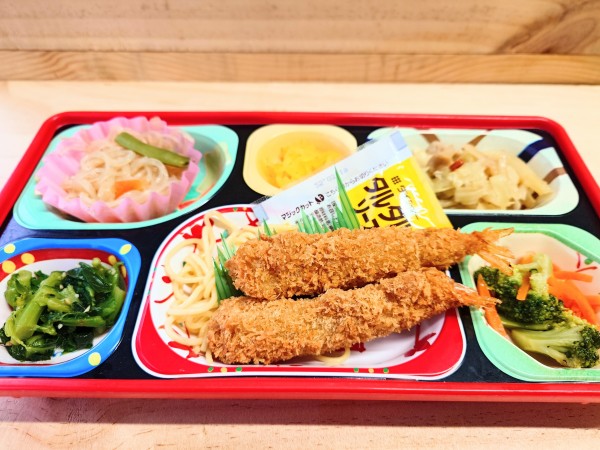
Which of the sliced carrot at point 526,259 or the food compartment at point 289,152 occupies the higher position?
the food compartment at point 289,152

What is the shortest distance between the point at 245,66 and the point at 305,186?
131 cm

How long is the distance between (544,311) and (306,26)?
6.63ft

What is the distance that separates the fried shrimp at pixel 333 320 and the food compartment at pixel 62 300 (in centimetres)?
40

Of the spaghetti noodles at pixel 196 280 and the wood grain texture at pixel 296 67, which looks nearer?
the spaghetti noodles at pixel 196 280

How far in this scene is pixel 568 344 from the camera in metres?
1.48

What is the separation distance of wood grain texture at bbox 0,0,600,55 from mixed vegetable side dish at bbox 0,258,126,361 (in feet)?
5.32

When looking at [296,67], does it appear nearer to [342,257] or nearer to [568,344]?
[342,257]

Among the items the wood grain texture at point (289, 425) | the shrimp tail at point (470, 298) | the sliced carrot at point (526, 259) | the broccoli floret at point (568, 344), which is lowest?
the wood grain texture at point (289, 425)

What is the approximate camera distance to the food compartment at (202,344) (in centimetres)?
139

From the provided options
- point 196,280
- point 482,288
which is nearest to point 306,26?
point 196,280

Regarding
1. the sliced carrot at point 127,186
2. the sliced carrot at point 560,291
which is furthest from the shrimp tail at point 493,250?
the sliced carrot at point 127,186

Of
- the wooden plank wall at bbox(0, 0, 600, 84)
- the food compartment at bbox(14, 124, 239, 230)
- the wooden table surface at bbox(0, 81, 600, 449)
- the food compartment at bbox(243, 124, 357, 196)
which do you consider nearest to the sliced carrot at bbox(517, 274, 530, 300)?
the wooden table surface at bbox(0, 81, 600, 449)

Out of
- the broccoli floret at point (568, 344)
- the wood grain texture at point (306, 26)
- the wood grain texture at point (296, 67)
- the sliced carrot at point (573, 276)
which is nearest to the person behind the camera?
the broccoli floret at point (568, 344)

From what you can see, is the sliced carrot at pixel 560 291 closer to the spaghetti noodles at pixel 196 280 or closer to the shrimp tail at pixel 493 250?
the shrimp tail at pixel 493 250
